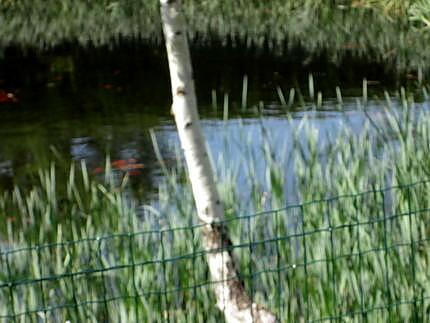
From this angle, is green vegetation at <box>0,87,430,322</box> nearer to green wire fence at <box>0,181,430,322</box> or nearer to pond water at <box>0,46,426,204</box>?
green wire fence at <box>0,181,430,322</box>

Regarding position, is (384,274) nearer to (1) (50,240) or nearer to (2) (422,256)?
(2) (422,256)

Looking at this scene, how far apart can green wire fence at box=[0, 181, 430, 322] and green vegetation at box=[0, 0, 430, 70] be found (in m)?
6.40

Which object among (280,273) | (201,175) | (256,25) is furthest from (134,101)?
(201,175)

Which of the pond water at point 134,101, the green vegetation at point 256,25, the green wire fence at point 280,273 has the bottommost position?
the green wire fence at point 280,273

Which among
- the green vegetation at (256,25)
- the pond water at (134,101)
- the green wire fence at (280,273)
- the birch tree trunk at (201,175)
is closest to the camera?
the birch tree trunk at (201,175)

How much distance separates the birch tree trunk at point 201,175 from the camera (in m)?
3.13

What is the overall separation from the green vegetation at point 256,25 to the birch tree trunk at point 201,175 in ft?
23.4

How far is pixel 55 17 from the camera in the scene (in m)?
A: 13.2

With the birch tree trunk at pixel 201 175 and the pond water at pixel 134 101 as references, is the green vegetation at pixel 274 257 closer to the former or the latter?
the birch tree trunk at pixel 201 175

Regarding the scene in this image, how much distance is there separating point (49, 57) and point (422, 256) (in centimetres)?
809

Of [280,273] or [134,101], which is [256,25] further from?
[280,273]

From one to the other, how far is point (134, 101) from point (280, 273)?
5.74m

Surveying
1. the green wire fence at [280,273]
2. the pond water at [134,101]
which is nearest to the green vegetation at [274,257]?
the green wire fence at [280,273]

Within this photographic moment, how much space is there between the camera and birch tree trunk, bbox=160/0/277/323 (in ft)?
10.3
